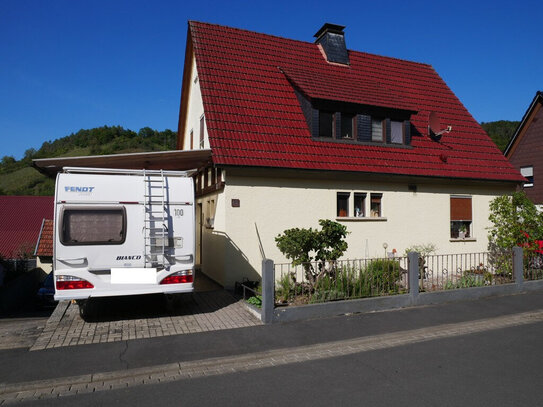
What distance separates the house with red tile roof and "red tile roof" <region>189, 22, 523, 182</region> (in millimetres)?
46

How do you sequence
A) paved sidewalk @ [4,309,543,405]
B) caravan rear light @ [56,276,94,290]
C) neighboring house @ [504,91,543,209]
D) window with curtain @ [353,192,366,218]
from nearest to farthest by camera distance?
paved sidewalk @ [4,309,543,405] < caravan rear light @ [56,276,94,290] < window with curtain @ [353,192,366,218] < neighboring house @ [504,91,543,209]

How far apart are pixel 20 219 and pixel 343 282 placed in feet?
126

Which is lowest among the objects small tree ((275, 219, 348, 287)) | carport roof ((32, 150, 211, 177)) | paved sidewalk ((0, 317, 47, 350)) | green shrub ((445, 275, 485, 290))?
paved sidewalk ((0, 317, 47, 350))

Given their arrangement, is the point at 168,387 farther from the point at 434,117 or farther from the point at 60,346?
the point at 434,117

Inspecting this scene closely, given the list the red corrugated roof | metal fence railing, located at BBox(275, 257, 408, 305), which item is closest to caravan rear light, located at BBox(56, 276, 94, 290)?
metal fence railing, located at BBox(275, 257, 408, 305)

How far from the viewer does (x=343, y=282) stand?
9188 mm

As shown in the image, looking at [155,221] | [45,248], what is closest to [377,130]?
[155,221]

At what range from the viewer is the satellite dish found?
15477 millimetres

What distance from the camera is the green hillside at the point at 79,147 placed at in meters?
73.4

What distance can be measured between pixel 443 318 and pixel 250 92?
343 inches

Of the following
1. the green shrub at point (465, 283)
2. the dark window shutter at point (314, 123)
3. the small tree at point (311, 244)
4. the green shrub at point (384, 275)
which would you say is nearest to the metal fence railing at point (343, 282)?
the green shrub at point (384, 275)

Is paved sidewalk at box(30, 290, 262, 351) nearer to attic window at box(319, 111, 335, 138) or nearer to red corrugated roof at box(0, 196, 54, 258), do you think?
attic window at box(319, 111, 335, 138)

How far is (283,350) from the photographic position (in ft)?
21.3

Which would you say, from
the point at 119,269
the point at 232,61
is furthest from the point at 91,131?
the point at 119,269
